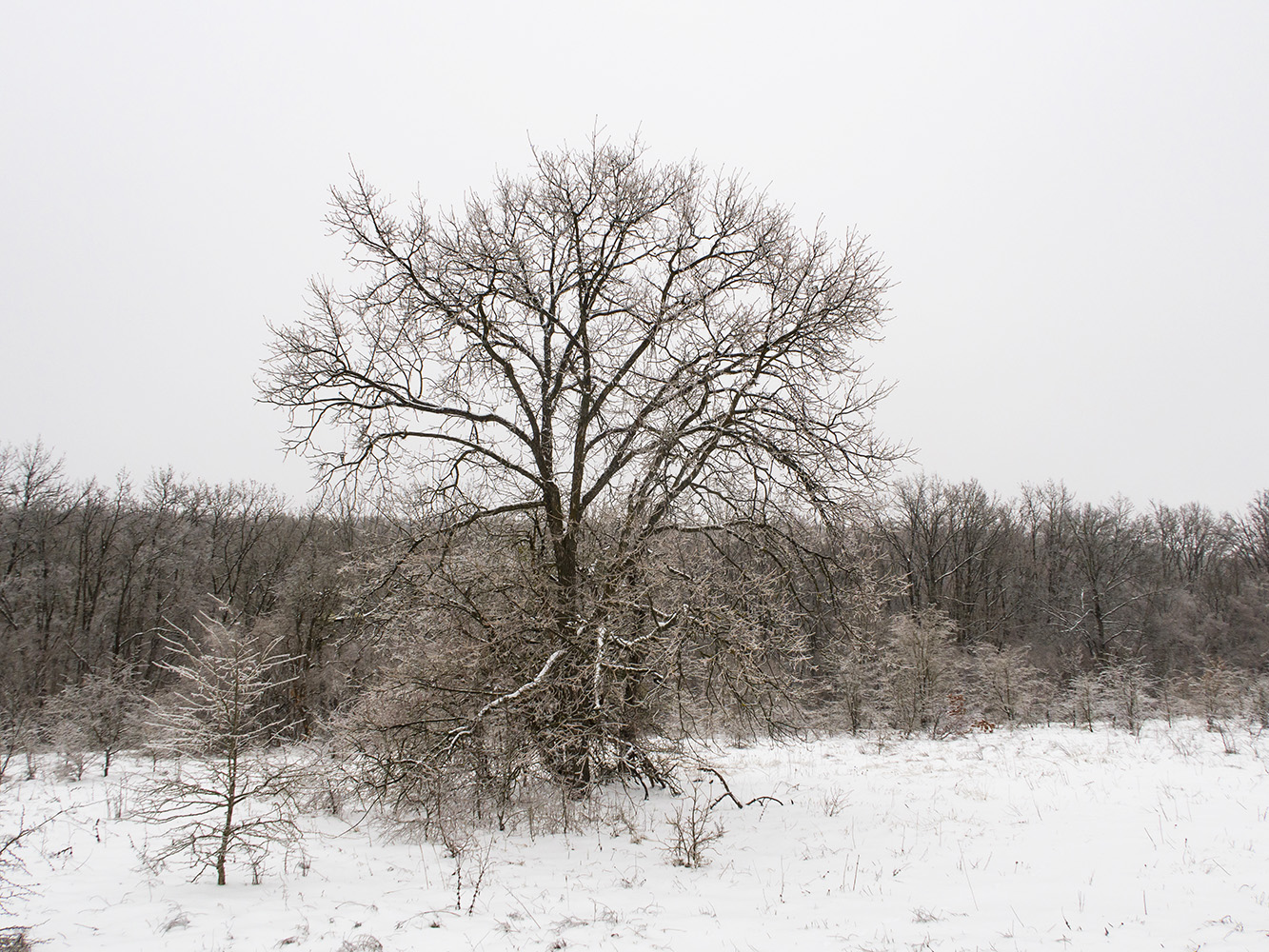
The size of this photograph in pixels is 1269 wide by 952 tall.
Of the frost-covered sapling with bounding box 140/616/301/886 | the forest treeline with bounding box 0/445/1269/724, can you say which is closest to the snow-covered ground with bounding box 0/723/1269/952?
the frost-covered sapling with bounding box 140/616/301/886

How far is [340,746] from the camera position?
29.3 ft

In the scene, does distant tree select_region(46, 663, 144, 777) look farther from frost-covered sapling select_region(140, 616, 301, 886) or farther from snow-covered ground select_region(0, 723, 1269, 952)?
frost-covered sapling select_region(140, 616, 301, 886)

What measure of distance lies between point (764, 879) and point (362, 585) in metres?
7.77

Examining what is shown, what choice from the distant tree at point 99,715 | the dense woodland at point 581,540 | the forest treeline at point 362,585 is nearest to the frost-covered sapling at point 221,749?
the dense woodland at point 581,540

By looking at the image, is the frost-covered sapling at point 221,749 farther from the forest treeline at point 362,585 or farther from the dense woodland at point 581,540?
the forest treeline at point 362,585

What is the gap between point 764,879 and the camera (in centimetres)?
646

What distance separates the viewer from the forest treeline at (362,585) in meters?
21.0

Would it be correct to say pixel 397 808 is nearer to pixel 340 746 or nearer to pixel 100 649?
pixel 340 746

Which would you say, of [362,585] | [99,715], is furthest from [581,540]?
[99,715]

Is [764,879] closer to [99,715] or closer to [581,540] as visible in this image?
[581,540]

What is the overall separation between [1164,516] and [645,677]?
65.6 meters

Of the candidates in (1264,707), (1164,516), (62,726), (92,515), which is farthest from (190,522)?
(1164,516)

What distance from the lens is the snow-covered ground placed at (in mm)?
4957

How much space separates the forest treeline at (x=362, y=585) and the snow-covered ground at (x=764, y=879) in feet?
11.8
